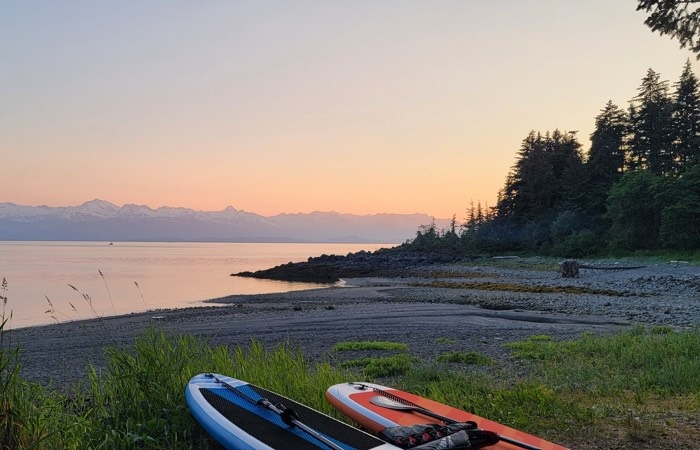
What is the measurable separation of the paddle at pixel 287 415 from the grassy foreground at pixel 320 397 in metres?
0.43

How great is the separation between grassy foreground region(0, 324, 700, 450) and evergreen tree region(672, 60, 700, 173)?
5239cm

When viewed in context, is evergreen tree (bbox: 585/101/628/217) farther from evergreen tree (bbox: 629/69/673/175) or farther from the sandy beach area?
the sandy beach area

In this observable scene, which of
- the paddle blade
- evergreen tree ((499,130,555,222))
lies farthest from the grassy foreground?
evergreen tree ((499,130,555,222))

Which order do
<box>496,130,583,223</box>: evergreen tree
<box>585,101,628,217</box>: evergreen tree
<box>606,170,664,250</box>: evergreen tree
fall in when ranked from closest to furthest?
<box>606,170,664,250</box>: evergreen tree → <box>585,101,628,217</box>: evergreen tree → <box>496,130,583,223</box>: evergreen tree

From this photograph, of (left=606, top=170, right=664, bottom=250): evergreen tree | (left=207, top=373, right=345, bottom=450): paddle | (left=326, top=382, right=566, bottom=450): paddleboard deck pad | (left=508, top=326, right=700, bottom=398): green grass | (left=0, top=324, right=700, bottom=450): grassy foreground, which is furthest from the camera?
(left=606, top=170, right=664, bottom=250): evergreen tree

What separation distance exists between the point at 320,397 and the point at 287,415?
3.17ft

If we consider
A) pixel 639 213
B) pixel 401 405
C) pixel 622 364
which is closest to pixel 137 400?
pixel 401 405

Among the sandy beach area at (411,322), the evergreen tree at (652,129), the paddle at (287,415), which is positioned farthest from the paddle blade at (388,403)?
the evergreen tree at (652,129)

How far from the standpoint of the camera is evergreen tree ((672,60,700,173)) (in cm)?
4991

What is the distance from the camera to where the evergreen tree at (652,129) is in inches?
2013

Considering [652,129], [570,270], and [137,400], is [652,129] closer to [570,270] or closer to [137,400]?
[570,270]

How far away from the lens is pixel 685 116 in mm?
50719

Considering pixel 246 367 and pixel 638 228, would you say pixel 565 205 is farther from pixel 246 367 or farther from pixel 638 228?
pixel 246 367

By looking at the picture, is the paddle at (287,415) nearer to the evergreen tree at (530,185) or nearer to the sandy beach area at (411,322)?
the sandy beach area at (411,322)
